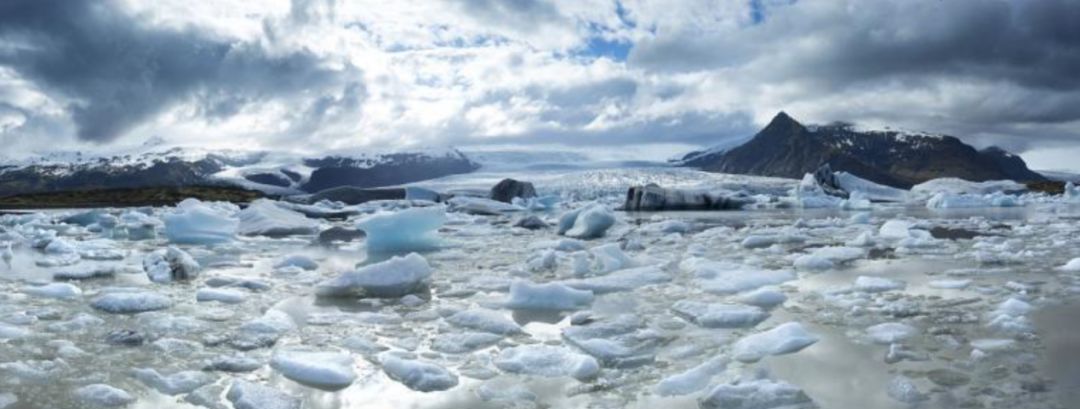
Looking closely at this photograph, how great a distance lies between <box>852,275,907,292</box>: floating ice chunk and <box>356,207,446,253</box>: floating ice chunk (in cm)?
718

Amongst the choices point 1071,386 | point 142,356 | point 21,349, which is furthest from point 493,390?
point 21,349

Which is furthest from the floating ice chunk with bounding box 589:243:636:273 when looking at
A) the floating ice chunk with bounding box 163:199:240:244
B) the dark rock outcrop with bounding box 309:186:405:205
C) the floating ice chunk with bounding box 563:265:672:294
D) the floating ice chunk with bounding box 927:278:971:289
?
the dark rock outcrop with bounding box 309:186:405:205

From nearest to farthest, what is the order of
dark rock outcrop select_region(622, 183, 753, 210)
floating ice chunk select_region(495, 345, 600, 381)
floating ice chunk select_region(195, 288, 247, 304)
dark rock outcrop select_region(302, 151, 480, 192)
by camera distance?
floating ice chunk select_region(495, 345, 600, 381)
floating ice chunk select_region(195, 288, 247, 304)
dark rock outcrop select_region(622, 183, 753, 210)
dark rock outcrop select_region(302, 151, 480, 192)

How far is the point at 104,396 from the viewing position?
12.7ft

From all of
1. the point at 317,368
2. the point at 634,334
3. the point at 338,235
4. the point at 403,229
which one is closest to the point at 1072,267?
the point at 634,334

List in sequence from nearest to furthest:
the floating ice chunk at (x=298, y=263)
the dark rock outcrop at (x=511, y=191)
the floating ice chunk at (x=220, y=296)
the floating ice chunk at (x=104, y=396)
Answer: the floating ice chunk at (x=104, y=396), the floating ice chunk at (x=220, y=296), the floating ice chunk at (x=298, y=263), the dark rock outcrop at (x=511, y=191)

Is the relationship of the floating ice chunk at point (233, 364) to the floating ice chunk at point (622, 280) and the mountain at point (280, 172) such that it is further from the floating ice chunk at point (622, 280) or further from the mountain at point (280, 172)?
the mountain at point (280, 172)

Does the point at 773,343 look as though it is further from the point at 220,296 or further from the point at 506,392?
the point at 220,296

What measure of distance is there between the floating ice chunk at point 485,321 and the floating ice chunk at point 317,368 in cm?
132

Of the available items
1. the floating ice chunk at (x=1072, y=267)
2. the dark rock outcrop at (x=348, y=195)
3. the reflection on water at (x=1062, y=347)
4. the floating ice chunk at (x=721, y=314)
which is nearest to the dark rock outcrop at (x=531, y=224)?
the floating ice chunk at (x=1072, y=267)

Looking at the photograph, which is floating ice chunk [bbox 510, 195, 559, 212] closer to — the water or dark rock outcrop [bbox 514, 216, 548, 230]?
dark rock outcrop [bbox 514, 216, 548, 230]

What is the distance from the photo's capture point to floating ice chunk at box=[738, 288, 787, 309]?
6.64m

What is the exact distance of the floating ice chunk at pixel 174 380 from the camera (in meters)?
4.09

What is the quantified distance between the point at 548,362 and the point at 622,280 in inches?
143
